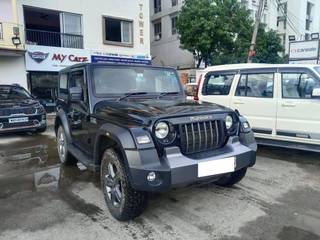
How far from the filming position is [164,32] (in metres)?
26.1

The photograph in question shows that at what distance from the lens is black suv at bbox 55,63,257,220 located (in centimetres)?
304

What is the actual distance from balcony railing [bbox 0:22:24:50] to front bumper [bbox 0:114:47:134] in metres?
5.01

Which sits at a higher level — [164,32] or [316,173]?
[164,32]

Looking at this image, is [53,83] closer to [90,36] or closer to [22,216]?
[90,36]

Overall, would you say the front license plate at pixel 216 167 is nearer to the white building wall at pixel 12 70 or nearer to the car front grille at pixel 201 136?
the car front grille at pixel 201 136

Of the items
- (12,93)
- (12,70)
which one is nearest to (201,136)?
(12,93)

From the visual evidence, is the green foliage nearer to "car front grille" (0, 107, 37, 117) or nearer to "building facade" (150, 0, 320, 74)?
"building facade" (150, 0, 320, 74)

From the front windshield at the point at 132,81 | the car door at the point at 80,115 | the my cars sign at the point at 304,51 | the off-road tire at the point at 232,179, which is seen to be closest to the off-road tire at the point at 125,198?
the car door at the point at 80,115

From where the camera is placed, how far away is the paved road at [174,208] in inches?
125

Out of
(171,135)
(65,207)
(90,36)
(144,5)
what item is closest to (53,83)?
(90,36)

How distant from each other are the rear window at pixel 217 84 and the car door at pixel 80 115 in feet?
11.4

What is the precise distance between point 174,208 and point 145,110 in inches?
51.2

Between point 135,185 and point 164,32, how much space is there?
2450 centimetres

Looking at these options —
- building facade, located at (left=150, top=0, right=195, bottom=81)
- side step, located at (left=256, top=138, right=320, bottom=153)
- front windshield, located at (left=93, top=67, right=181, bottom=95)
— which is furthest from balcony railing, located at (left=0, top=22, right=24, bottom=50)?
building facade, located at (left=150, top=0, right=195, bottom=81)
